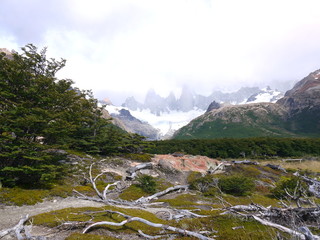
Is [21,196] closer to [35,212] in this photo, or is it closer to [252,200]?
[35,212]

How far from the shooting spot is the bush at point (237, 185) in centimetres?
2045

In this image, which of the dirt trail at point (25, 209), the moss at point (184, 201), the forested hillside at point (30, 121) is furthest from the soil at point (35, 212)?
the moss at point (184, 201)

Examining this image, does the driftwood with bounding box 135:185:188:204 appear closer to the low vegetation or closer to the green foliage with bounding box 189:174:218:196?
the low vegetation

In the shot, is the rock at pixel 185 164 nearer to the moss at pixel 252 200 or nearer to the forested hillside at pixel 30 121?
the moss at pixel 252 200

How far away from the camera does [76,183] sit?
65.8 ft

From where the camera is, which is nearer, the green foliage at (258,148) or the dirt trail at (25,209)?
the dirt trail at (25,209)

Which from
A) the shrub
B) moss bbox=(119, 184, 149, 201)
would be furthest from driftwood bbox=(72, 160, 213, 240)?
moss bbox=(119, 184, 149, 201)

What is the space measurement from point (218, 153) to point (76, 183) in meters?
53.5

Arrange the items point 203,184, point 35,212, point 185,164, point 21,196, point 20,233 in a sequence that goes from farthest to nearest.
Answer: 1. point 185,164
2. point 203,184
3. point 21,196
4. point 35,212
5. point 20,233

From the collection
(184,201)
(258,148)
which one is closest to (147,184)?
(184,201)

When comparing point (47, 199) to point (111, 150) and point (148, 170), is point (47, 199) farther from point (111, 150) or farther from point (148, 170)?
point (111, 150)

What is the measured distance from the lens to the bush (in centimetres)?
2045

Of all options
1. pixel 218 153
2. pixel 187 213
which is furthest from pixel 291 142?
pixel 187 213

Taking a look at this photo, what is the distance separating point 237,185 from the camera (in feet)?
67.1
